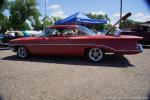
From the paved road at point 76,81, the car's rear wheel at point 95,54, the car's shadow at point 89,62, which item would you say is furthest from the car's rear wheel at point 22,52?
the car's rear wheel at point 95,54

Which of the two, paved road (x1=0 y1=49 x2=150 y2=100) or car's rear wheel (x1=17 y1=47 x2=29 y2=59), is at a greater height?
car's rear wheel (x1=17 y1=47 x2=29 y2=59)

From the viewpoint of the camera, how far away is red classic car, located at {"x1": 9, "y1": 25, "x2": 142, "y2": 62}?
27.7 feet

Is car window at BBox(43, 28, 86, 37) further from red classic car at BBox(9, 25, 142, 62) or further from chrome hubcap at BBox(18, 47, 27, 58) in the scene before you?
chrome hubcap at BBox(18, 47, 27, 58)

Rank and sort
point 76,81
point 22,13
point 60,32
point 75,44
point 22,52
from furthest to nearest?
point 22,13
point 22,52
point 60,32
point 75,44
point 76,81

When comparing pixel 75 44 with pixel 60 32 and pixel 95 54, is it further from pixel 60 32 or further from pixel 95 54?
pixel 60 32

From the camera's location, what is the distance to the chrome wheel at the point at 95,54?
8.87 metres

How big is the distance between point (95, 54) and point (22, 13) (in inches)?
1901

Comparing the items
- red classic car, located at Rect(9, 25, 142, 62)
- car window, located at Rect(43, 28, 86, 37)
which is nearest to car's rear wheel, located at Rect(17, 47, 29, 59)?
red classic car, located at Rect(9, 25, 142, 62)

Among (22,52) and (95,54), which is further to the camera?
(22,52)

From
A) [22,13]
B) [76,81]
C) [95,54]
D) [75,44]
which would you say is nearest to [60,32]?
[75,44]

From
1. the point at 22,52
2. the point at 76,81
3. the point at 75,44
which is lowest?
the point at 76,81

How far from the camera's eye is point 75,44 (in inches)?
356

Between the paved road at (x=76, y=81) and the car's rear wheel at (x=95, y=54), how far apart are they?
300 mm

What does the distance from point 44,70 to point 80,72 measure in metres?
1.06
